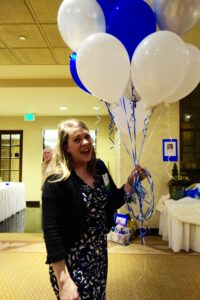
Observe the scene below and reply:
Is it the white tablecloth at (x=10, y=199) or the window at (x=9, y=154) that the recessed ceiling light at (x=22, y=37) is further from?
the window at (x=9, y=154)

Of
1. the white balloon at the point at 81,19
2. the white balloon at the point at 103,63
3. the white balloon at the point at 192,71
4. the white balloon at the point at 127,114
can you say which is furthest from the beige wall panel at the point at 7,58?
the white balloon at the point at 192,71

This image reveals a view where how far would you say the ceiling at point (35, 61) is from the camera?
2.44 meters

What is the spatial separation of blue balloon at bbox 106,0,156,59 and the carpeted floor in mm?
2020

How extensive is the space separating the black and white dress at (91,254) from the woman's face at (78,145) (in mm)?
122

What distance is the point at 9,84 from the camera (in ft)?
14.9

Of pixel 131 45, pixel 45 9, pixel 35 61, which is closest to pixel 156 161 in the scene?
pixel 35 61

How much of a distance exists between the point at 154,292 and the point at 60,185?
1.81m

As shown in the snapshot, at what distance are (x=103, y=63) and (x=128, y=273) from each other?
225cm

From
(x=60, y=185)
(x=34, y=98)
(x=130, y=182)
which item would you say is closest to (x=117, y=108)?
(x=130, y=182)

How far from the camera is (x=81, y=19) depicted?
4.70ft

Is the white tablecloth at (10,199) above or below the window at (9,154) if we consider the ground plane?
below

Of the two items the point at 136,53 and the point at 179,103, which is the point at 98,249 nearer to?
the point at 136,53

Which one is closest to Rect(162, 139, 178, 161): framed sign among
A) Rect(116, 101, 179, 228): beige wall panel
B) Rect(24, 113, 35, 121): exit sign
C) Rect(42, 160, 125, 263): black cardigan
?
Rect(116, 101, 179, 228): beige wall panel

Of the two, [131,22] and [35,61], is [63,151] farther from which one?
[35,61]
